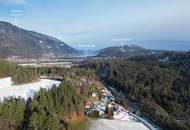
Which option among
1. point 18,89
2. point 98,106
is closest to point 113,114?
point 98,106

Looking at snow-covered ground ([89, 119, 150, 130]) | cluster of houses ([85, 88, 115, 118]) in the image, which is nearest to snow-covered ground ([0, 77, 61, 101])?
cluster of houses ([85, 88, 115, 118])

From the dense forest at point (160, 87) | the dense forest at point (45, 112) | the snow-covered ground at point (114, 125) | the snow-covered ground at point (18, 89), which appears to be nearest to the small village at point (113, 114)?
the snow-covered ground at point (114, 125)

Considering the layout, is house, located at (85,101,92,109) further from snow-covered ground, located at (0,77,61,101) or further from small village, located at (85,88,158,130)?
snow-covered ground, located at (0,77,61,101)

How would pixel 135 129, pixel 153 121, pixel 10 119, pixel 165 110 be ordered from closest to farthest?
pixel 10 119, pixel 135 129, pixel 153 121, pixel 165 110

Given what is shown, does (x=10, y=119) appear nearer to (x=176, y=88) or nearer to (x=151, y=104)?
(x=151, y=104)

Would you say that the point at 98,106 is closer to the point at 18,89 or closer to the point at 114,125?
the point at 114,125

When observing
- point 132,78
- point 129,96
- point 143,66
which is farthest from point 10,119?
point 143,66
